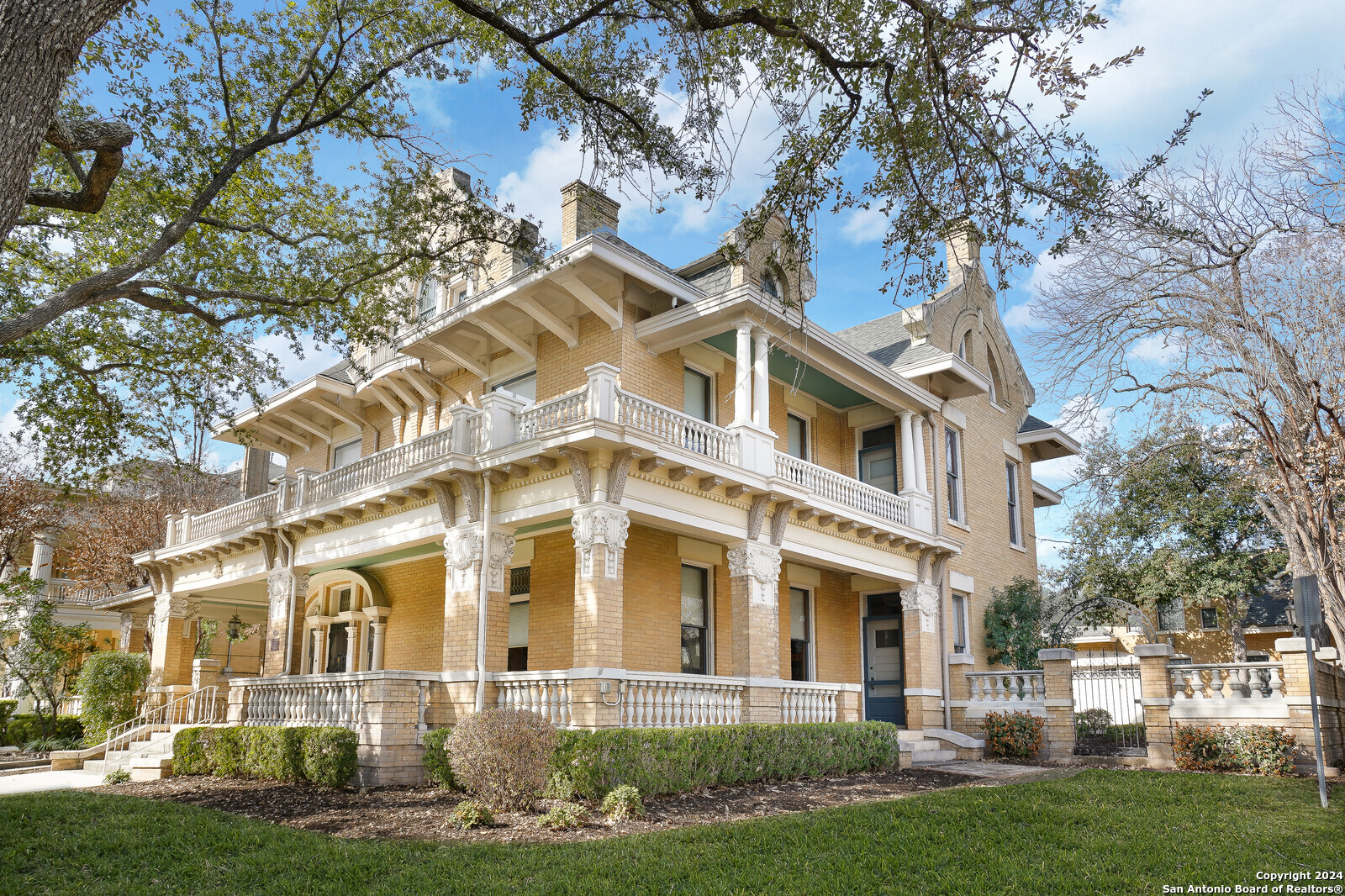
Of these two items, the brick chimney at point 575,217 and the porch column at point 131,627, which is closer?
the brick chimney at point 575,217

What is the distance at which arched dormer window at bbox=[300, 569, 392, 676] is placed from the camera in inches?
781

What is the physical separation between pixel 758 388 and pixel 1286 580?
1964cm

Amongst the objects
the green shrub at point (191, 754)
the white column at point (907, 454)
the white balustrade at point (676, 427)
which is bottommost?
the green shrub at point (191, 754)

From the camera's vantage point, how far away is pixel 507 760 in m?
10.6

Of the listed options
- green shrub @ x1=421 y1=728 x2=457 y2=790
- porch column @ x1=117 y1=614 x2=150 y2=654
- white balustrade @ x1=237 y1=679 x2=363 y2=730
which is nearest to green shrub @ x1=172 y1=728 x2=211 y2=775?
white balustrade @ x1=237 y1=679 x2=363 y2=730

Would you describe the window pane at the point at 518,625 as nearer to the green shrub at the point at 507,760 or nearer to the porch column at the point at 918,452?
the green shrub at the point at 507,760

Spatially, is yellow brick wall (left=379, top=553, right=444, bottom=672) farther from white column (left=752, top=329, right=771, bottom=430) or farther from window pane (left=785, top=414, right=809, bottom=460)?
window pane (left=785, top=414, right=809, bottom=460)

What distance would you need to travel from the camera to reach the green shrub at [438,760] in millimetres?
12344

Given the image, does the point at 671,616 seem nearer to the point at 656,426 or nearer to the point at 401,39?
the point at 656,426

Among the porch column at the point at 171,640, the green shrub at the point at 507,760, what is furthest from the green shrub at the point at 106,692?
the green shrub at the point at 507,760

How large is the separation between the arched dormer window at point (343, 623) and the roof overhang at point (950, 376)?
13.2 m

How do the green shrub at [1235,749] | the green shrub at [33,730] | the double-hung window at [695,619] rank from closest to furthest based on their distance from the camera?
the green shrub at [1235,749] → the double-hung window at [695,619] → the green shrub at [33,730]

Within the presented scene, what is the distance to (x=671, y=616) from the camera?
53.5 feet

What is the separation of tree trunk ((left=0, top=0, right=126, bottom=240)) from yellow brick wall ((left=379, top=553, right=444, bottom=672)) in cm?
1368
